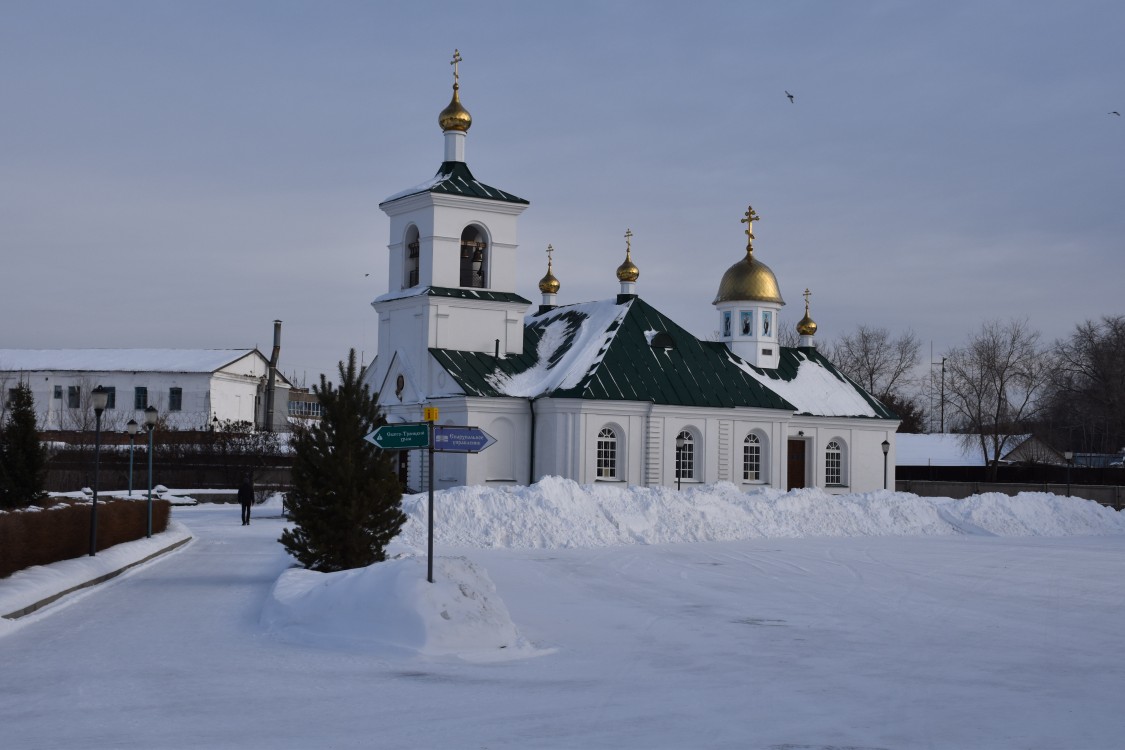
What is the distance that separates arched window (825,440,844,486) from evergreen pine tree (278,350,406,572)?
32.0 metres

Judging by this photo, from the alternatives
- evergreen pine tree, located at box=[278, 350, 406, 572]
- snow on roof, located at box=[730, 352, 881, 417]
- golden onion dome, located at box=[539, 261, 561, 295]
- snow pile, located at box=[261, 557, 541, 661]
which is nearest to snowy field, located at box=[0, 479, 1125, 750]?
snow pile, located at box=[261, 557, 541, 661]

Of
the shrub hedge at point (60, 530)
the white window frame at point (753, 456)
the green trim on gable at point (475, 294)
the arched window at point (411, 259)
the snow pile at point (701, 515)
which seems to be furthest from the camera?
the white window frame at point (753, 456)

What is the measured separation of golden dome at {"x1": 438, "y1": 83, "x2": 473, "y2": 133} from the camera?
42.8m

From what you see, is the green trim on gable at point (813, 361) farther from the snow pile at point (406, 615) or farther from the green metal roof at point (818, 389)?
the snow pile at point (406, 615)

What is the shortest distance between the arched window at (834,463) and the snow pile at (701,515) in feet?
32.9

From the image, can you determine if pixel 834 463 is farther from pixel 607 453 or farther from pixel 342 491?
pixel 342 491

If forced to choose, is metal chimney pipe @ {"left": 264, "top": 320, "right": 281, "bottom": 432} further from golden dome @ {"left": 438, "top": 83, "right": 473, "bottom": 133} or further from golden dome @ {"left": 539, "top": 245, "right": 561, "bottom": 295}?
golden dome @ {"left": 438, "top": 83, "right": 473, "bottom": 133}

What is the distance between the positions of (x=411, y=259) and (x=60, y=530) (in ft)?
76.2

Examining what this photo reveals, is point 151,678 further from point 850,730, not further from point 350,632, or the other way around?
point 850,730

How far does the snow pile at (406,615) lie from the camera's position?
12.7 meters

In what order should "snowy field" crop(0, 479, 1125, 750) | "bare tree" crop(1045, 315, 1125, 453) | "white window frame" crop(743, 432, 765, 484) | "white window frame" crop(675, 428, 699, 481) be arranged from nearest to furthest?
"snowy field" crop(0, 479, 1125, 750) → "white window frame" crop(675, 428, 699, 481) → "white window frame" crop(743, 432, 765, 484) → "bare tree" crop(1045, 315, 1125, 453)

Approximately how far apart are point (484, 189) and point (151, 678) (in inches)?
1268

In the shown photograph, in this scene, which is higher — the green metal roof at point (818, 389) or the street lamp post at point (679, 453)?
Result: the green metal roof at point (818, 389)

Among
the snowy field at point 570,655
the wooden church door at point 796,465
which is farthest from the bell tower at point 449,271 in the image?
the snowy field at point 570,655
